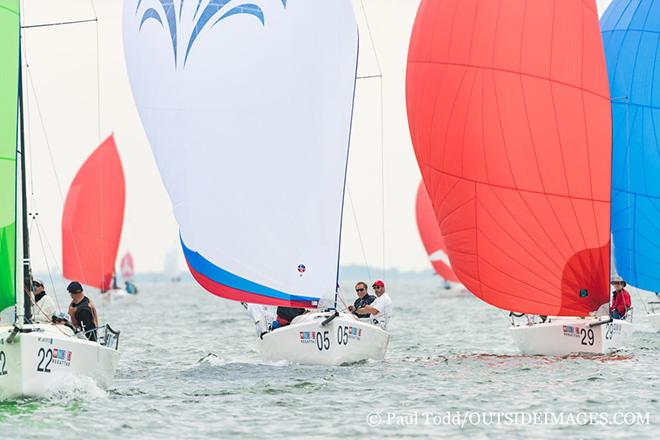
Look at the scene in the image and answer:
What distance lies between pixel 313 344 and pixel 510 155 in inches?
168

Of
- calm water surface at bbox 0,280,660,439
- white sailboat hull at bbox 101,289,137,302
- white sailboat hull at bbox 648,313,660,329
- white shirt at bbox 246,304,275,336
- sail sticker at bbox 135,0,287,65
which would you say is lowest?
white sailboat hull at bbox 101,289,137,302

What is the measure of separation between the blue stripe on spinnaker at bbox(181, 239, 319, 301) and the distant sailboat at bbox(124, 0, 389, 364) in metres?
0.01

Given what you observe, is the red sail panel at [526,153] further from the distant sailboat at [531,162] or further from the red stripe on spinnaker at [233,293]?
the red stripe on spinnaker at [233,293]

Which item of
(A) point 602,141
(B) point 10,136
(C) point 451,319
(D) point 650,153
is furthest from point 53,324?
(C) point 451,319

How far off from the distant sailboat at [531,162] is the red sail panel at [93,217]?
2790 centimetres

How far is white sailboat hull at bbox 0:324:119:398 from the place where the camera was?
13727 millimetres

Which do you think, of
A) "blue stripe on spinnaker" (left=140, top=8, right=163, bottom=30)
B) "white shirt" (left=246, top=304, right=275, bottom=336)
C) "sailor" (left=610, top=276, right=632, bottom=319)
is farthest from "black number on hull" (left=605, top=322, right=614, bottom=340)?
"blue stripe on spinnaker" (left=140, top=8, right=163, bottom=30)

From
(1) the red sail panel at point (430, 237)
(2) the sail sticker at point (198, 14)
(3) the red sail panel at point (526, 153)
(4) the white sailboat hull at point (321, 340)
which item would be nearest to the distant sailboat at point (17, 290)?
(2) the sail sticker at point (198, 14)

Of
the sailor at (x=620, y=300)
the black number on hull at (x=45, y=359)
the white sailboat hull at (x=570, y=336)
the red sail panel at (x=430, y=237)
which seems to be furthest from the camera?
the red sail panel at (x=430, y=237)

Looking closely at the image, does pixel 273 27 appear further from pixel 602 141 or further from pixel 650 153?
pixel 650 153

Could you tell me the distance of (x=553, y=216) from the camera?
62.9ft

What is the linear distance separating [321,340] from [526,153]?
433 centimetres

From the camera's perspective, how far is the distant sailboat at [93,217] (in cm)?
4684

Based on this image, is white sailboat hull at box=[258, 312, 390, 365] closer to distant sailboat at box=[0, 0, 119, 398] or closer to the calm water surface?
the calm water surface
